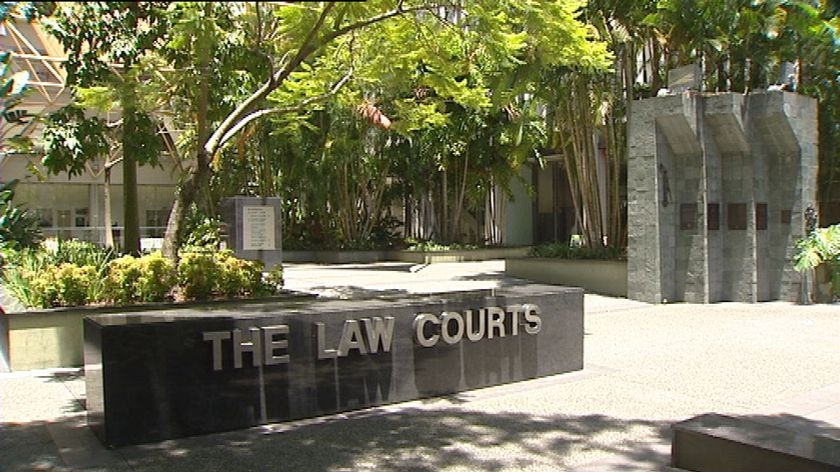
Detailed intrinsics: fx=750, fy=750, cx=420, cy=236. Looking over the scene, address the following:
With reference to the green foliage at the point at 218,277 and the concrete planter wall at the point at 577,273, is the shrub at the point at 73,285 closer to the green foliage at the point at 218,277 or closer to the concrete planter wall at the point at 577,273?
the green foliage at the point at 218,277

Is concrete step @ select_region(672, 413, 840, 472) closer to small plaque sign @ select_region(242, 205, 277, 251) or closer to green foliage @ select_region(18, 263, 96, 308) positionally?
green foliage @ select_region(18, 263, 96, 308)

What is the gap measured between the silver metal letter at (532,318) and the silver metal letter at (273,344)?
9.38 ft

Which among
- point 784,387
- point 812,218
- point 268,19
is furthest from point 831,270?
point 268,19

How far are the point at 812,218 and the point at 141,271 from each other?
506 inches

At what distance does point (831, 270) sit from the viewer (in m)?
15.0

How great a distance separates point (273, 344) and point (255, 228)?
1036cm

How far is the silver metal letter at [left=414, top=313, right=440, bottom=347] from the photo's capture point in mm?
7574

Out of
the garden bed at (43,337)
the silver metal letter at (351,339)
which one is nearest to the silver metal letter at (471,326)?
the silver metal letter at (351,339)

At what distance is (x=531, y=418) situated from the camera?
6.98m

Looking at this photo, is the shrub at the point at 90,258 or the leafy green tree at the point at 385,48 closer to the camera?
the leafy green tree at the point at 385,48

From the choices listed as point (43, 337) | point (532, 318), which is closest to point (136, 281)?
point (43, 337)

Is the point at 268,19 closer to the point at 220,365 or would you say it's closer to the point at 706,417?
the point at 220,365

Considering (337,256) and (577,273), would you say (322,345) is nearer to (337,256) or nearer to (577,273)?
(577,273)

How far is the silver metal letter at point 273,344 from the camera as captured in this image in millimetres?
6707
